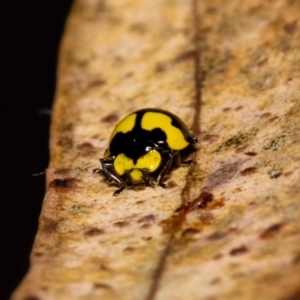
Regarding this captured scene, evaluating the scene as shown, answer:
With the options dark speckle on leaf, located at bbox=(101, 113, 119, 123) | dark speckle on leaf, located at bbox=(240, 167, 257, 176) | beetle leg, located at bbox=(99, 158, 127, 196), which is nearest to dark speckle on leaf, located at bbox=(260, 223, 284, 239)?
dark speckle on leaf, located at bbox=(240, 167, 257, 176)

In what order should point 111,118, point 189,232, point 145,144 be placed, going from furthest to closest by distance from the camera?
point 111,118 → point 145,144 → point 189,232

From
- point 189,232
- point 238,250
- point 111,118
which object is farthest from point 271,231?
point 111,118

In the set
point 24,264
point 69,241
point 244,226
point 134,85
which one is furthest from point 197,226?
point 134,85

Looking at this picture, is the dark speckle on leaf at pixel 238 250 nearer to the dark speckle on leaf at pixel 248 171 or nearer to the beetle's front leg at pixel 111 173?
the dark speckle on leaf at pixel 248 171

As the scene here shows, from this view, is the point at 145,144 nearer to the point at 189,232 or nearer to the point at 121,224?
the point at 121,224

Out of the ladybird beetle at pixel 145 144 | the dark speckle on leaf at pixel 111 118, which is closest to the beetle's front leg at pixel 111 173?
the ladybird beetle at pixel 145 144

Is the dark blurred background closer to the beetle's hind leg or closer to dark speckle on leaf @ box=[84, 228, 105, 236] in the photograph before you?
dark speckle on leaf @ box=[84, 228, 105, 236]

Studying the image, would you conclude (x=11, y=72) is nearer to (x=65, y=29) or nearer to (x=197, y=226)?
(x=65, y=29)
